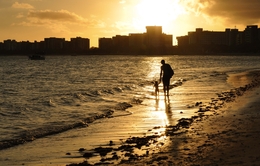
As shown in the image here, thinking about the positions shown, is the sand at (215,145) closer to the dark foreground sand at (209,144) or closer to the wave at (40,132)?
the dark foreground sand at (209,144)

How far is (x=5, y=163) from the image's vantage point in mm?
8469

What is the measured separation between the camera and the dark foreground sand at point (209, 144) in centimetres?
741

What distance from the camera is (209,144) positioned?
8.74 m

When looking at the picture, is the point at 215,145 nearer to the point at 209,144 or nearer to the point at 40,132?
the point at 209,144

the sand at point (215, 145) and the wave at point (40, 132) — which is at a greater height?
the sand at point (215, 145)

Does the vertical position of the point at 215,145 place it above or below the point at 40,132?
above

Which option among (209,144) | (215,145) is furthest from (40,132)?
(215,145)

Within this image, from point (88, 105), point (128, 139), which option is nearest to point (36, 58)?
point (88, 105)

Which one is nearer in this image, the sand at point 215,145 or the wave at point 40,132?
the sand at point 215,145

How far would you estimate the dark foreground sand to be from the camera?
24.3 feet

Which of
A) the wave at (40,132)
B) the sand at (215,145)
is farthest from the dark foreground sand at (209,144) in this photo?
the wave at (40,132)

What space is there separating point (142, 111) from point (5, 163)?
9020mm

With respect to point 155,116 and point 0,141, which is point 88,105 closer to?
point 155,116

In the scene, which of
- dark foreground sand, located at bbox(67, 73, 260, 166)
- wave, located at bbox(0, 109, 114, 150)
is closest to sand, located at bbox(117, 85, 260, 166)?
dark foreground sand, located at bbox(67, 73, 260, 166)
